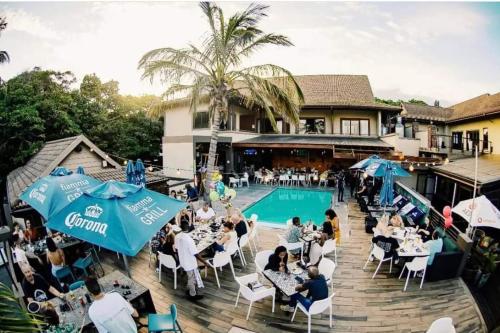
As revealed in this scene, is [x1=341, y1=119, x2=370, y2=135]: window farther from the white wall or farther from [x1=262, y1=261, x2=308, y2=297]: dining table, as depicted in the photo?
[x1=262, y1=261, x2=308, y2=297]: dining table

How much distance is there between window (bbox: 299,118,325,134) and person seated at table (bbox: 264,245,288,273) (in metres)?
19.1

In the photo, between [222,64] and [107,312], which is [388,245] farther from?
[222,64]

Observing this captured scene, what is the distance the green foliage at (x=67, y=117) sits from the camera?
14.5 m

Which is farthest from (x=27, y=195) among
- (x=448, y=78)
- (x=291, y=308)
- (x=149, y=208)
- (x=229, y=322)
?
(x=448, y=78)

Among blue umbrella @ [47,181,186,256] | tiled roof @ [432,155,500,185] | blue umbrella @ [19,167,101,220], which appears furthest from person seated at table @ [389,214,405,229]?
blue umbrella @ [19,167,101,220]

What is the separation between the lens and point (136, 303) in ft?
16.2

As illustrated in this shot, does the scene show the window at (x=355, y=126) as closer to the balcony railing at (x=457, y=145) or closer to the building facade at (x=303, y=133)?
the building facade at (x=303, y=133)

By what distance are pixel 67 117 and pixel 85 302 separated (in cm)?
1612

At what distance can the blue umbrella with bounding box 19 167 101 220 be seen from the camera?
600 cm

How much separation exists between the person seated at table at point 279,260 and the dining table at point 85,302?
2.68m

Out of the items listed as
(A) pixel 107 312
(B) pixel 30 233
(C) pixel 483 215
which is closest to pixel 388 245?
(C) pixel 483 215

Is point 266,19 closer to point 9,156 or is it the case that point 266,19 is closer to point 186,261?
point 186,261

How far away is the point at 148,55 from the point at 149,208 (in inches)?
311

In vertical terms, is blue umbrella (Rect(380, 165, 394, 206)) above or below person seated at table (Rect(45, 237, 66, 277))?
above
